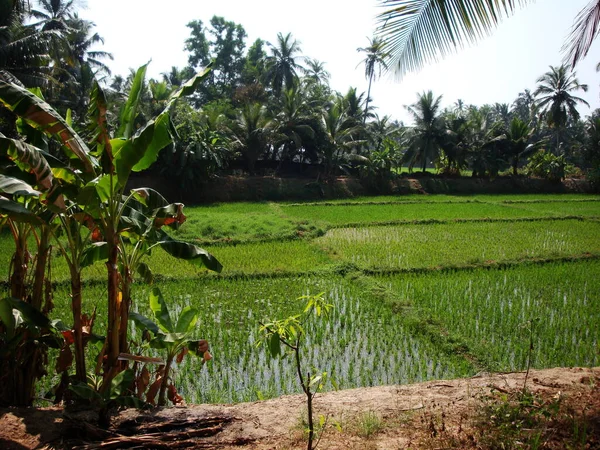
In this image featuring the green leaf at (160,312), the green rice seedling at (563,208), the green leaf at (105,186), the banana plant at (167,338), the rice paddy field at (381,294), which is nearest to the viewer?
the green leaf at (105,186)

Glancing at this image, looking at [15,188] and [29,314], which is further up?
[15,188]

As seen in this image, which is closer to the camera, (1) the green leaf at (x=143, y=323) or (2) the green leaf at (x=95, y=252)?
(1) the green leaf at (x=143, y=323)

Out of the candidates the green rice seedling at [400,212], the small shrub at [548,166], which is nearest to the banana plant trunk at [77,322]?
the green rice seedling at [400,212]

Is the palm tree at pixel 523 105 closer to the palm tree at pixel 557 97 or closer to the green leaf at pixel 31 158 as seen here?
the palm tree at pixel 557 97

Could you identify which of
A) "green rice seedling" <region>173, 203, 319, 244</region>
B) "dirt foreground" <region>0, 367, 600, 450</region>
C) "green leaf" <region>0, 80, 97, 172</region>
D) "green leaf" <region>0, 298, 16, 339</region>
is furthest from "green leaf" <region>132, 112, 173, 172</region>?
"green rice seedling" <region>173, 203, 319, 244</region>

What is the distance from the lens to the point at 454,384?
342 cm

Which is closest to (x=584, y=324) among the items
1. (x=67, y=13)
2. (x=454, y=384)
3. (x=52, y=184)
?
(x=454, y=384)

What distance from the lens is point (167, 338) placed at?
2.98 meters

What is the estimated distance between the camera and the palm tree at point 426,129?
2170 centimetres

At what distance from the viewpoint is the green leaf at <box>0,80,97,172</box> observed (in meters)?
2.61

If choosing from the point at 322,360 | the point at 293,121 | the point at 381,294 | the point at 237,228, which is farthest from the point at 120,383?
the point at 293,121

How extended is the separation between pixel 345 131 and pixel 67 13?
12621 mm

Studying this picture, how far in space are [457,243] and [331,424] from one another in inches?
340

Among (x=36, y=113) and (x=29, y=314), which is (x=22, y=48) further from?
(x=29, y=314)
